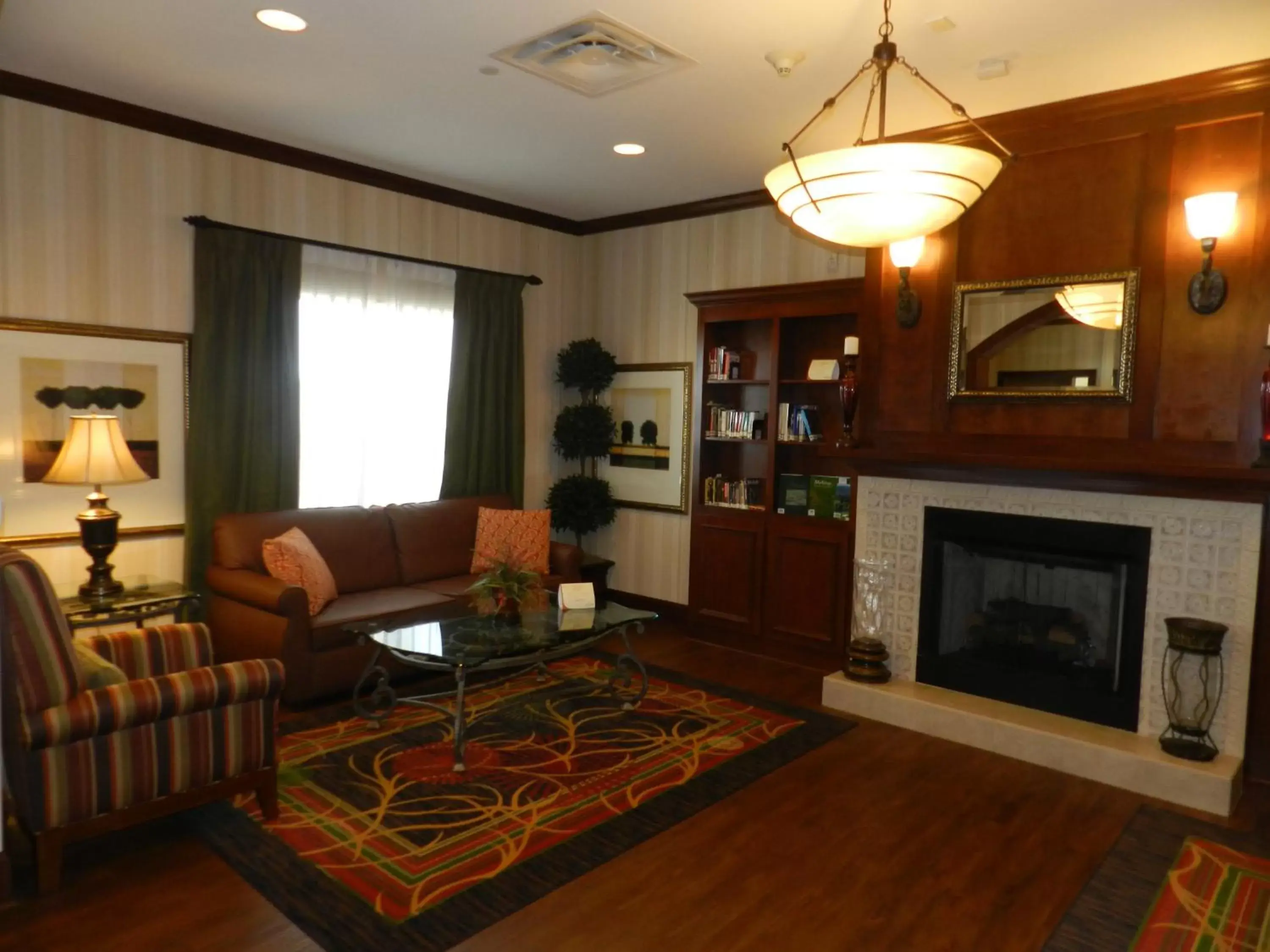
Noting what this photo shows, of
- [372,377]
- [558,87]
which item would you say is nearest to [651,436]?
[372,377]

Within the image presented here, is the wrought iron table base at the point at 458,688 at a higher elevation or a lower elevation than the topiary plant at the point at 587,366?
lower

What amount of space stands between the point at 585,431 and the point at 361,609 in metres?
2.39

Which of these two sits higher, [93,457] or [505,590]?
[93,457]

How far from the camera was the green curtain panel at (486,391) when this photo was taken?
19.2 feet

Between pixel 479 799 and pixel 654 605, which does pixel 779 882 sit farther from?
pixel 654 605

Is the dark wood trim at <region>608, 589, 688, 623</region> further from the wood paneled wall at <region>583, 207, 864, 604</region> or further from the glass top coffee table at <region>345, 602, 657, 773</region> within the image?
the glass top coffee table at <region>345, 602, 657, 773</region>

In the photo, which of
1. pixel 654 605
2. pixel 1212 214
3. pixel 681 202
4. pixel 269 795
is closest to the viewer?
pixel 269 795

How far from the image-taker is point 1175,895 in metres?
2.81

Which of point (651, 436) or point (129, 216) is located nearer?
point (129, 216)

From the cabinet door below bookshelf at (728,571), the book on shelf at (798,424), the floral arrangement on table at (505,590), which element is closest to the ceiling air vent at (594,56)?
A: the floral arrangement on table at (505,590)

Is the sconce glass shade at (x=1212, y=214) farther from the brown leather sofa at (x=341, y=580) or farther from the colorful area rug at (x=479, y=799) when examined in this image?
the brown leather sofa at (x=341, y=580)

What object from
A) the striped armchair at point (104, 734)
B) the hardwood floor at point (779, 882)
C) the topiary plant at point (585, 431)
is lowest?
the hardwood floor at point (779, 882)

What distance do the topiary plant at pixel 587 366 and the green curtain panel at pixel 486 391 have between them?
35 centimetres

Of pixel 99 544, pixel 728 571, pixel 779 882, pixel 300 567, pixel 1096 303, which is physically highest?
pixel 1096 303
